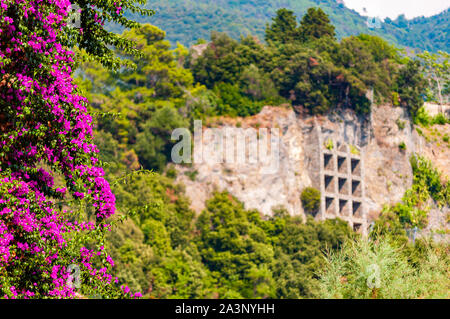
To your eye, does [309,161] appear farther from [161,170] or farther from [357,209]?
[161,170]

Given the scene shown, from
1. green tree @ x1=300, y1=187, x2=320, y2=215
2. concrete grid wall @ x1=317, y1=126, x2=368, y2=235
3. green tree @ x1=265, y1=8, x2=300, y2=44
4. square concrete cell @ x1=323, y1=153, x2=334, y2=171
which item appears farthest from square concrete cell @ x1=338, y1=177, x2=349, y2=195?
green tree @ x1=265, y1=8, x2=300, y2=44

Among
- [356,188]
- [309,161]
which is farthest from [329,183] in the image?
[356,188]

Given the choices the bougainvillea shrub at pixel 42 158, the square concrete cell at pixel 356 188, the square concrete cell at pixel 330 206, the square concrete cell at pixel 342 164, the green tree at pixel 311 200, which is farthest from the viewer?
the square concrete cell at pixel 356 188

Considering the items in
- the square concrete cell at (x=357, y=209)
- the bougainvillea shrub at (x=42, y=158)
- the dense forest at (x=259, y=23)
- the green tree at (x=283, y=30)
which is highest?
the dense forest at (x=259, y=23)

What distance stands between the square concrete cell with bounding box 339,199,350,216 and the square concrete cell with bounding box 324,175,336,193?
148 cm

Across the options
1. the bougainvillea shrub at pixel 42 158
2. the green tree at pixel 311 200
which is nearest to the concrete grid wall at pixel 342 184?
the green tree at pixel 311 200

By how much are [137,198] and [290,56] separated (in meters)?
21.4

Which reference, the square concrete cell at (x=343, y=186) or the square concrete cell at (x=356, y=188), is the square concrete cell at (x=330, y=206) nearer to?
the square concrete cell at (x=343, y=186)

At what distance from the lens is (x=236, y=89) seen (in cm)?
6122

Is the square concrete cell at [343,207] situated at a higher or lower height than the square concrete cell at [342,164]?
lower

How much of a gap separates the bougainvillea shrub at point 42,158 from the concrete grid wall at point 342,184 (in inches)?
1784

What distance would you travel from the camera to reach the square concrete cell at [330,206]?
60.9 metres

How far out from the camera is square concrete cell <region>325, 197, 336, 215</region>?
60.9m

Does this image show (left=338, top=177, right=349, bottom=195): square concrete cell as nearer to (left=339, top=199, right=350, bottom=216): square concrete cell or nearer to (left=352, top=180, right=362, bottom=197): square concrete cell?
(left=339, top=199, right=350, bottom=216): square concrete cell
